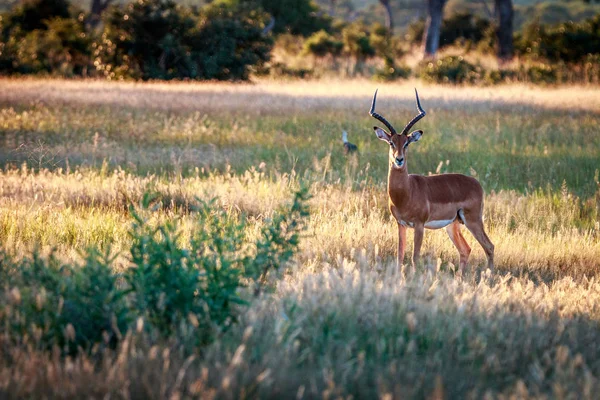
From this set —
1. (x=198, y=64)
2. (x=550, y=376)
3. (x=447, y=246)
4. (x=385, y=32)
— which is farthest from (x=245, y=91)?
Answer: (x=385, y=32)

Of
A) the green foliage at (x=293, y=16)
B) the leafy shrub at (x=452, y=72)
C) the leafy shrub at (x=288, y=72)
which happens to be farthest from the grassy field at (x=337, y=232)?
the green foliage at (x=293, y=16)

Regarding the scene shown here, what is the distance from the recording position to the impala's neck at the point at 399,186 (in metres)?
6.83

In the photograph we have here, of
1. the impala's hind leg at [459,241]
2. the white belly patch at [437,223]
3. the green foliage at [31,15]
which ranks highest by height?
the green foliage at [31,15]

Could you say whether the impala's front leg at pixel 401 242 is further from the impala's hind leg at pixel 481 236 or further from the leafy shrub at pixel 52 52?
the leafy shrub at pixel 52 52

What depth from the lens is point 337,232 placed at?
723 cm

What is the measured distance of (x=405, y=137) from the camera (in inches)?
264

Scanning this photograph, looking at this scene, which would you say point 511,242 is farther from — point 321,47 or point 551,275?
point 321,47

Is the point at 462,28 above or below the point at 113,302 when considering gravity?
above

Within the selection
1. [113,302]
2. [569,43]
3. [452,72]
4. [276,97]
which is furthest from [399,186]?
[569,43]

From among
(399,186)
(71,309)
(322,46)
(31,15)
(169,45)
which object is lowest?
(71,309)

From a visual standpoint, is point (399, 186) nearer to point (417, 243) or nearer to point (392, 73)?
point (417, 243)

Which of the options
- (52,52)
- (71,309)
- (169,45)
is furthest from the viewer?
(52,52)

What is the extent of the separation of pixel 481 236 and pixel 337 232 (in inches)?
50.2

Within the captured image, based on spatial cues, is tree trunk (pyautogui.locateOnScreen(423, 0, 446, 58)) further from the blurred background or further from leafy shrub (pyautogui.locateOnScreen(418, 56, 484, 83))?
leafy shrub (pyautogui.locateOnScreen(418, 56, 484, 83))
